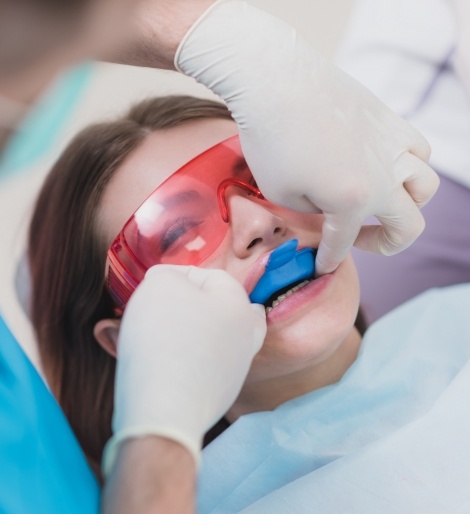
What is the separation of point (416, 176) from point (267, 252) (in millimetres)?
259

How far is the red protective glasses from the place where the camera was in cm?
111

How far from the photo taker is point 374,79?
68.6 inches

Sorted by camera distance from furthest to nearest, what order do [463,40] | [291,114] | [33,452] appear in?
[463,40] → [291,114] → [33,452]

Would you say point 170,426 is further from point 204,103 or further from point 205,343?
point 204,103

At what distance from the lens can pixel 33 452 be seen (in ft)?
2.47

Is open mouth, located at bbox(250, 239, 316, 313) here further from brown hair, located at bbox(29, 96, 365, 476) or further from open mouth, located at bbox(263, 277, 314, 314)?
brown hair, located at bbox(29, 96, 365, 476)

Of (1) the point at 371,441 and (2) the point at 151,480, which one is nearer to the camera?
(2) the point at 151,480

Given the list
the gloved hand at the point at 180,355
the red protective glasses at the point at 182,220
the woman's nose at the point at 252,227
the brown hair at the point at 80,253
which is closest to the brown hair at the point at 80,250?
the brown hair at the point at 80,253

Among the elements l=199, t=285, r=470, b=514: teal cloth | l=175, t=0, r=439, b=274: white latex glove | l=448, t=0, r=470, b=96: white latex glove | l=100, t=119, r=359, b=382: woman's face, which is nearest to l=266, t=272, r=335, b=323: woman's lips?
l=100, t=119, r=359, b=382: woman's face

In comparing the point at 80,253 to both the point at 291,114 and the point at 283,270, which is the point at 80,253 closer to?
the point at 283,270

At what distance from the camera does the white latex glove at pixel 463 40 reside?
1.56 metres

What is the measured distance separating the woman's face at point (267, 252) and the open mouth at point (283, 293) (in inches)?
0.4

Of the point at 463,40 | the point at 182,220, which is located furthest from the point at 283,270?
the point at 463,40

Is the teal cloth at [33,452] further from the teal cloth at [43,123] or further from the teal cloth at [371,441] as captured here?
the teal cloth at [371,441]
